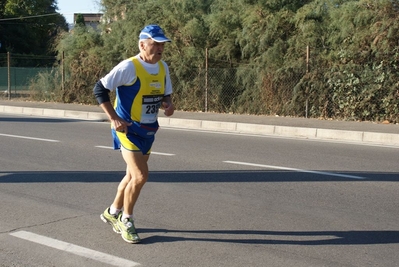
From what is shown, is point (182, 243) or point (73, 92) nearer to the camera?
point (182, 243)

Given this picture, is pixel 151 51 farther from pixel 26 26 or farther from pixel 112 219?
pixel 26 26

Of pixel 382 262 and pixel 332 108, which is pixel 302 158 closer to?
pixel 382 262

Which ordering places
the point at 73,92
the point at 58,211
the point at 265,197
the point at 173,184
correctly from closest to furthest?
1. the point at 58,211
2. the point at 265,197
3. the point at 173,184
4. the point at 73,92

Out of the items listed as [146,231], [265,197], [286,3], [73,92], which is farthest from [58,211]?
[73,92]

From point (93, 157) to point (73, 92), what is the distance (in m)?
13.5

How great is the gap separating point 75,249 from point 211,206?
1912 millimetres

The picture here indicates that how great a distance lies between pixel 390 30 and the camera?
48.8 ft

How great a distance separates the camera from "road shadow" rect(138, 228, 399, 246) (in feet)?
17.2

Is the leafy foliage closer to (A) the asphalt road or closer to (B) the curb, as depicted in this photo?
(B) the curb

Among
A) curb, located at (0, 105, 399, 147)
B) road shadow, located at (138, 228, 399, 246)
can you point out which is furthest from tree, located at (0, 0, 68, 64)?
road shadow, located at (138, 228, 399, 246)

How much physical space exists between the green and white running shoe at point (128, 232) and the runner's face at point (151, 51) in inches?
55.6

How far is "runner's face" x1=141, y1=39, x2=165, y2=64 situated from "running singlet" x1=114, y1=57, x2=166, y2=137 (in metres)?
0.08

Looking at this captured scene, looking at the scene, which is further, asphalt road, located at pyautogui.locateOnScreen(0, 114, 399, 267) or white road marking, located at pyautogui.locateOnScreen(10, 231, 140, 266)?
asphalt road, located at pyautogui.locateOnScreen(0, 114, 399, 267)

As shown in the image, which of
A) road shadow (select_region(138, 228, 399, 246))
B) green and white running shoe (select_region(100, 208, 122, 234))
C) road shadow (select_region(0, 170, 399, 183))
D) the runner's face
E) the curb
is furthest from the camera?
the curb
